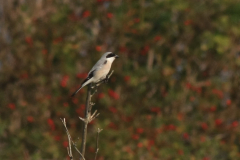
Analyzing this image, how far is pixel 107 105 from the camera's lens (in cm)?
1091

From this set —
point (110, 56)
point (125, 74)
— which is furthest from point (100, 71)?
point (125, 74)

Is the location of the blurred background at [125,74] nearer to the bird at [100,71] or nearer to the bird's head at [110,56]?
the bird's head at [110,56]

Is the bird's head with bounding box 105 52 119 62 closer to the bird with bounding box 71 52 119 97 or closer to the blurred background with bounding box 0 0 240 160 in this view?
the bird with bounding box 71 52 119 97

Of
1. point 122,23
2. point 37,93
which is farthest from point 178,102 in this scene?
point 37,93

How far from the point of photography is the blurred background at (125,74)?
10961 millimetres

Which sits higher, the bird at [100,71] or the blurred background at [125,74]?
the bird at [100,71]

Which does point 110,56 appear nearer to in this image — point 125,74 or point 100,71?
point 100,71

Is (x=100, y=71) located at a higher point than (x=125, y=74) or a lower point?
higher

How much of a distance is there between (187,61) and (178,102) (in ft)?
3.23

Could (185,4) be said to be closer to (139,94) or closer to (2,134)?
(139,94)

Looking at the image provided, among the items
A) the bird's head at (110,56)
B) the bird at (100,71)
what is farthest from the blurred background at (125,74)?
the bird at (100,71)

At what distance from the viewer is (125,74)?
11.1 meters

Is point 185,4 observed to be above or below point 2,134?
above

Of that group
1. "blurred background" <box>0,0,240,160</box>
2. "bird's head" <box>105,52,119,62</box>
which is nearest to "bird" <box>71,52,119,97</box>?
"bird's head" <box>105,52,119,62</box>
